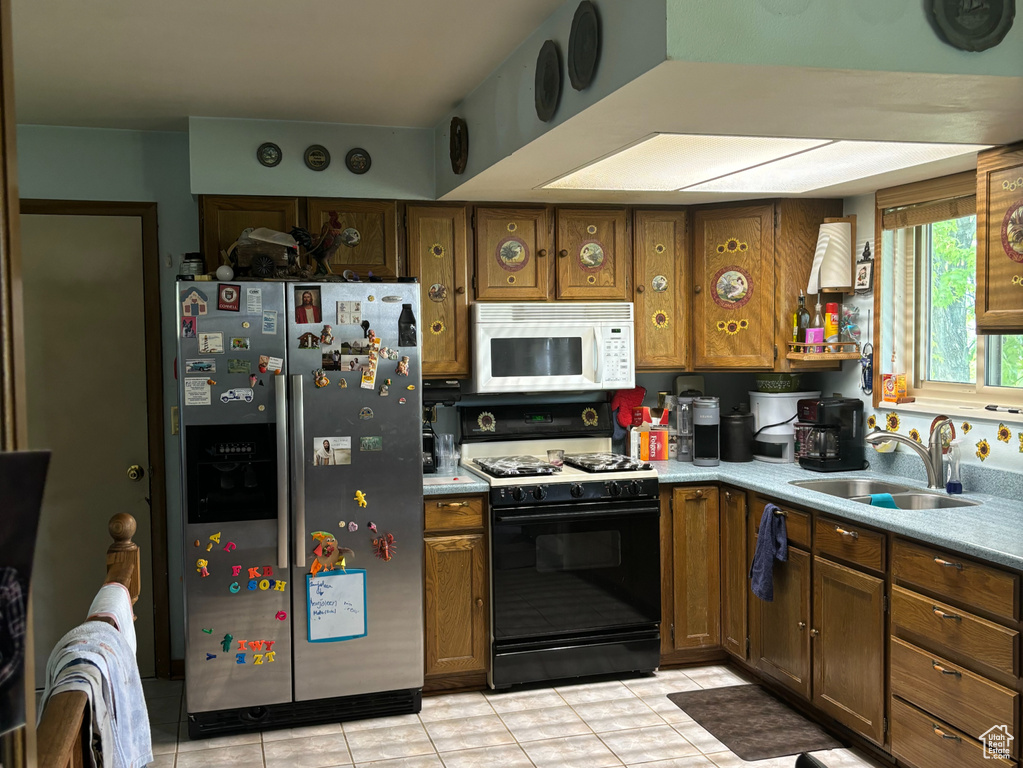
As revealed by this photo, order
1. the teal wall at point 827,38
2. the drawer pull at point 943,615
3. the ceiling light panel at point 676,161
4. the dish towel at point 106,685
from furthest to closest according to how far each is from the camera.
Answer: the ceiling light panel at point 676,161, the drawer pull at point 943,615, the teal wall at point 827,38, the dish towel at point 106,685

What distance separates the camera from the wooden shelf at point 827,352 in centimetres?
410

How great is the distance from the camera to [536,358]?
415 cm

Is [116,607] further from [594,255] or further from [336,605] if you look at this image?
[594,255]

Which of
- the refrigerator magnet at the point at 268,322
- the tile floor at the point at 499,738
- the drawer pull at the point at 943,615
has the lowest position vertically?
the tile floor at the point at 499,738

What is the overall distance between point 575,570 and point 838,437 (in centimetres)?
135

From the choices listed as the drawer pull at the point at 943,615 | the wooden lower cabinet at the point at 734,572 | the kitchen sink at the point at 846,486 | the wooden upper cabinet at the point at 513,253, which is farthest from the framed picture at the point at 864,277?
the drawer pull at the point at 943,615

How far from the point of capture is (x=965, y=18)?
6.99ft

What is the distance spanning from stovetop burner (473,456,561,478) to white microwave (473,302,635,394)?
1.15ft

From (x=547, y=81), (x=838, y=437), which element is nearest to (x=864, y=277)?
(x=838, y=437)

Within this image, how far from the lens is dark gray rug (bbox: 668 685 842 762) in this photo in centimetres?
327

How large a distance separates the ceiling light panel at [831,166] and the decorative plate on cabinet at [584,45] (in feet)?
3.34

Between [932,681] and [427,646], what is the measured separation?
6.59 feet

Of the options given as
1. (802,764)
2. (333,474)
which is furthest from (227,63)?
(802,764)

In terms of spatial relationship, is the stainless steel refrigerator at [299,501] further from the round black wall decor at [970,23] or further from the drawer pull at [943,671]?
the round black wall decor at [970,23]
